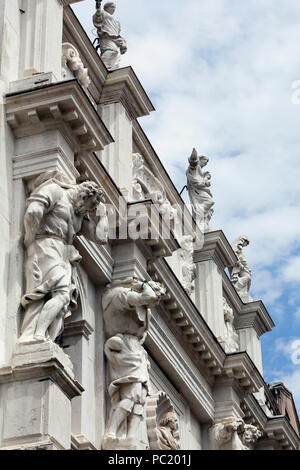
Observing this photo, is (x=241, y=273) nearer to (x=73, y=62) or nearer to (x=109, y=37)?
(x=109, y=37)

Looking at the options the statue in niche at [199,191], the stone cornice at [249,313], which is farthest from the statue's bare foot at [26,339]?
the stone cornice at [249,313]

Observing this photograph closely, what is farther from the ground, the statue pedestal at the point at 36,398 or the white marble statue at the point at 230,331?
the white marble statue at the point at 230,331

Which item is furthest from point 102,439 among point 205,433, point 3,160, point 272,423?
point 272,423

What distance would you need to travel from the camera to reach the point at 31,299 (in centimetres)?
1755

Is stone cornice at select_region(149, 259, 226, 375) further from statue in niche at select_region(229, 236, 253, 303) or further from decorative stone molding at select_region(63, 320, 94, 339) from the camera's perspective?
statue in niche at select_region(229, 236, 253, 303)

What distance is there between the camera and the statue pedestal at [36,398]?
643 inches

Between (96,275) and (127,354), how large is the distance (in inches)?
59.7

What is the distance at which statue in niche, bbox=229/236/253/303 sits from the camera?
31688 millimetres

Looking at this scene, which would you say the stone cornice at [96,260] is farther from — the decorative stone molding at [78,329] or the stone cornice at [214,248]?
the stone cornice at [214,248]

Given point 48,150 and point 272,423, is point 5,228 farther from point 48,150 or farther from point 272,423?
point 272,423

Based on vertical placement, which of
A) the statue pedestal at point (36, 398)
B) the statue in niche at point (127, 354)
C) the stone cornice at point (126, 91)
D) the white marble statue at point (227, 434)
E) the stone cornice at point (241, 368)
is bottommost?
the statue pedestal at point (36, 398)

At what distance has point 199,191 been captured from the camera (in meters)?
29.7

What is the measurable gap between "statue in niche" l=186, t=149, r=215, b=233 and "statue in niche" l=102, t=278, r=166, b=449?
27.5ft

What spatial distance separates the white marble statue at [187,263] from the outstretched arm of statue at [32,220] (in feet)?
31.2
